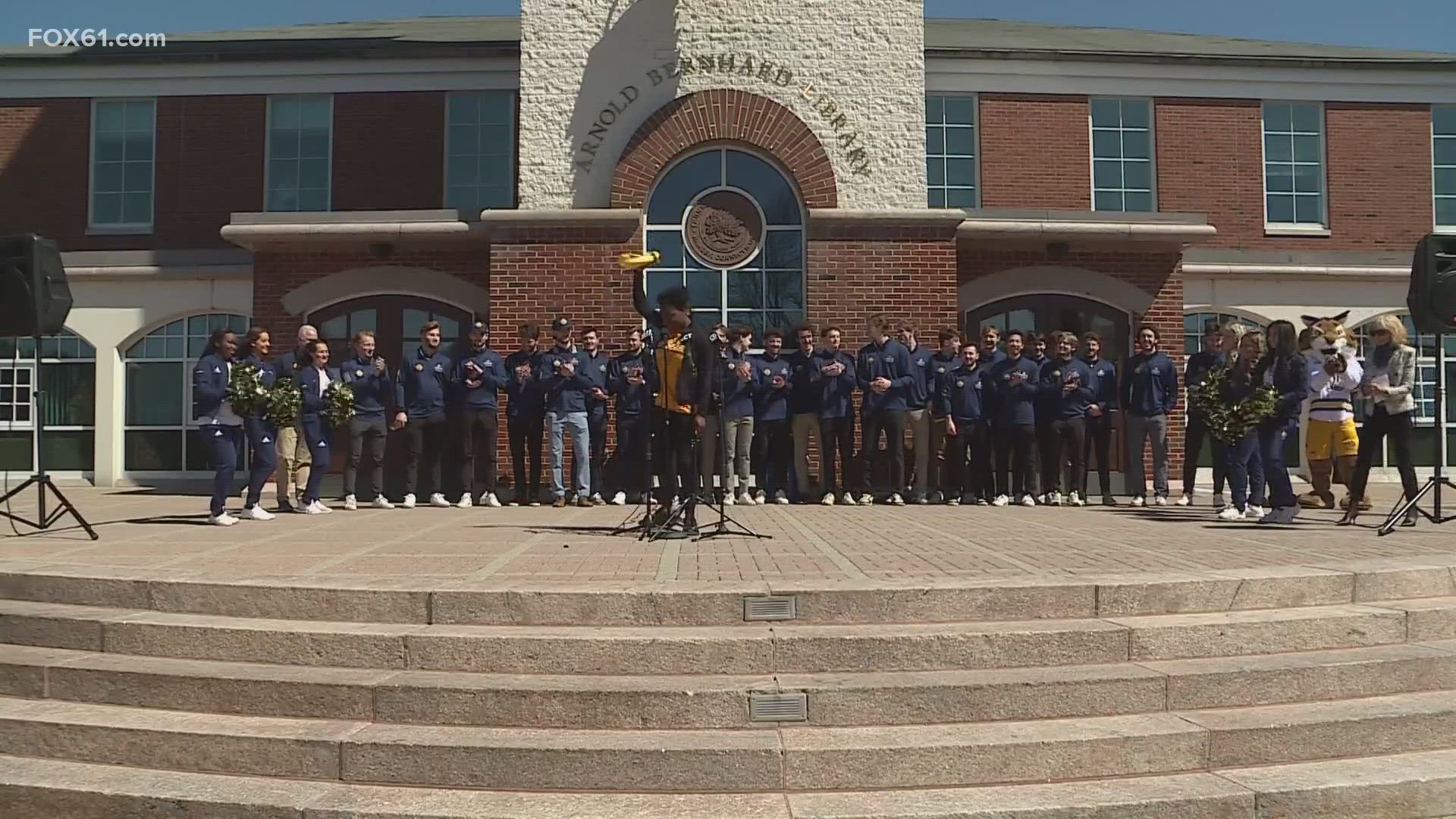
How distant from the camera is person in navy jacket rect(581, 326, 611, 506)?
11.9 metres

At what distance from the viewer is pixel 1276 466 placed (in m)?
9.67

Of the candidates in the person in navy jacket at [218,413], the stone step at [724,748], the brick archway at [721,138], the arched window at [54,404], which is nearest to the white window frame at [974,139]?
the brick archway at [721,138]

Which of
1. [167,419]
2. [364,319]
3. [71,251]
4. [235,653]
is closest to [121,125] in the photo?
[71,251]

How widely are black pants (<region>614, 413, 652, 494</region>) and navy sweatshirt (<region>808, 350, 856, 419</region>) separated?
2.00m

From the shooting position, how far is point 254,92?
1820cm

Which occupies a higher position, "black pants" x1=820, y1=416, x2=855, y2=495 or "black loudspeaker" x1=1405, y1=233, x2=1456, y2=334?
"black loudspeaker" x1=1405, y1=233, x2=1456, y2=334

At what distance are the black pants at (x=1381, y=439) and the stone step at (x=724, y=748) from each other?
16.2 feet

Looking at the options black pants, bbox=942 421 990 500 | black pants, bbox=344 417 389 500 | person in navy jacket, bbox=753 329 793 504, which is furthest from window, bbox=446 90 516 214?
black pants, bbox=942 421 990 500

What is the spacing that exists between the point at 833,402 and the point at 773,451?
3.18ft

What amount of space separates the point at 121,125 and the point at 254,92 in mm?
2528

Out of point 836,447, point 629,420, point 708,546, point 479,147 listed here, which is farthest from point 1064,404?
point 479,147

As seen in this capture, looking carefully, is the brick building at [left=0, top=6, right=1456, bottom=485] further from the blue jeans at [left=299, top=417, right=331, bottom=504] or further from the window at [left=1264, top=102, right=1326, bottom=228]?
the blue jeans at [left=299, top=417, right=331, bottom=504]

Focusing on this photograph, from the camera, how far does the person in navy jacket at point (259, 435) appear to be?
9.83m

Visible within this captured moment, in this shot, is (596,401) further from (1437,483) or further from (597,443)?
(1437,483)
